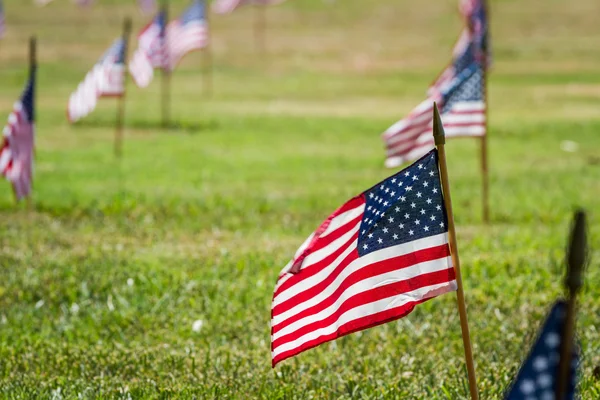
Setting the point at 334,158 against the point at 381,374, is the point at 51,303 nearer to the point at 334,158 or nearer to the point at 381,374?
the point at 381,374

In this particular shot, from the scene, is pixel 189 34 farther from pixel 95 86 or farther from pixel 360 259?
pixel 360 259

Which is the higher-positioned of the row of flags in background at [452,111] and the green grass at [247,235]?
the row of flags in background at [452,111]

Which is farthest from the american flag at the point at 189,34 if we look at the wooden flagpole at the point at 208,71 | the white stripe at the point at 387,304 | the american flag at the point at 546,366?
the american flag at the point at 546,366

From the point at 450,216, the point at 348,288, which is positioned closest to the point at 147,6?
the point at 348,288

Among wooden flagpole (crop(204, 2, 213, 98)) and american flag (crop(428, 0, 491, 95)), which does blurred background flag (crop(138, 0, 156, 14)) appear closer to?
wooden flagpole (crop(204, 2, 213, 98))

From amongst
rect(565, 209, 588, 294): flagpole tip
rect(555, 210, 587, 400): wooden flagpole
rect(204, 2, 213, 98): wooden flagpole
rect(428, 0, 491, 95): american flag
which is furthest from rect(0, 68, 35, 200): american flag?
rect(204, 2, 213, 98): wooden flagpole

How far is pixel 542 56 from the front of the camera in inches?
1801

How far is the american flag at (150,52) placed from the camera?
2347 centimetres

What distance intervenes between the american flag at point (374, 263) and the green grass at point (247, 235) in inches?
46.0

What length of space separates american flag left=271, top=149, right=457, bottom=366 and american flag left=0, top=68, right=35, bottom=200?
753 centimetres

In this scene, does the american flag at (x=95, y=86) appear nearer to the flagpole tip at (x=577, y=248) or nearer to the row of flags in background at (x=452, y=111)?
the row of flags in background at (x=452, y=111)

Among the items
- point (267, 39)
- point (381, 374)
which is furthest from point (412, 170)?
point (267, 39)

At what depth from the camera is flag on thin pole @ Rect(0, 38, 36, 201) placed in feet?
43.8

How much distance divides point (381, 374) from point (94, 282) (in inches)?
138
